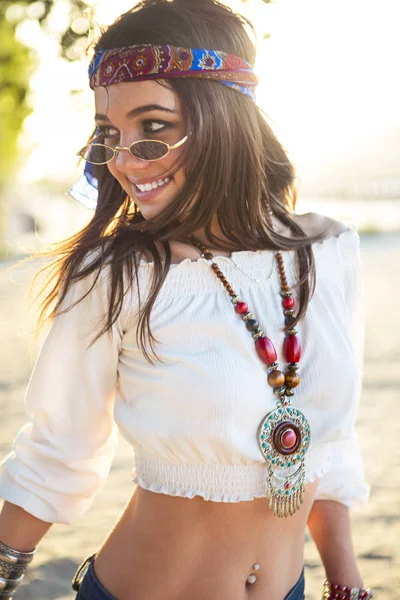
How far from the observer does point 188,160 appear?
1938 millimetres

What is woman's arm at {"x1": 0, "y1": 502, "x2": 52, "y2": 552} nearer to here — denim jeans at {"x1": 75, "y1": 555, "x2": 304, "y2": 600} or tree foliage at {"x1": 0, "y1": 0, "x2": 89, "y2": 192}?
denim jeans at {"x1": 75, "y1": 555, "x2": 304, "y2": 600}

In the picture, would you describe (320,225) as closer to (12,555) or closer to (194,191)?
(194,191)

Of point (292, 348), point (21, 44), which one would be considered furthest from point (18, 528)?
point (21, 44)

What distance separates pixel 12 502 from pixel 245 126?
1.04 meters

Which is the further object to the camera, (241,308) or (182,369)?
(241,308)

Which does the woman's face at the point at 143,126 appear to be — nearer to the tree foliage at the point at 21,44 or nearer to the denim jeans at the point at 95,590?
the tree foliage at the point at 21,44

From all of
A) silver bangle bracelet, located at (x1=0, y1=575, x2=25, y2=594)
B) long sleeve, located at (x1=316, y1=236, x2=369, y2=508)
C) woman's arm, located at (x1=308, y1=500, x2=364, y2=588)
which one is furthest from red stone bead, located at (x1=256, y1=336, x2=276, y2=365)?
silver bangle bracelet, located at (x1=0, y1=575, x2=25, y2=594)

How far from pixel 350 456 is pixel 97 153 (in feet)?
3.24

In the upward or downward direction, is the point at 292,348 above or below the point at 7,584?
above

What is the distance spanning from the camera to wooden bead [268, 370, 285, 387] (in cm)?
184

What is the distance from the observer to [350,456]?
7.04ft


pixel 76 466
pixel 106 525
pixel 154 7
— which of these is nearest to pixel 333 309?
pixel 76 466

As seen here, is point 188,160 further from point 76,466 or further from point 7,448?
point 7,448

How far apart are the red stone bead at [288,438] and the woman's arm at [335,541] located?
395mm
